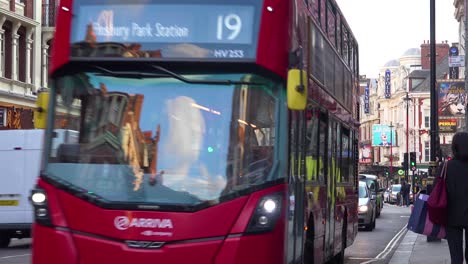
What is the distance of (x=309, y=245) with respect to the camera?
10031 mm

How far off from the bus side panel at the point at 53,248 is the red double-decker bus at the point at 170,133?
0.04 ft

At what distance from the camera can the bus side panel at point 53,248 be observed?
7.61 meters

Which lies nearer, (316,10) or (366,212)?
(316,10)

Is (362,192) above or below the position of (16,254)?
above

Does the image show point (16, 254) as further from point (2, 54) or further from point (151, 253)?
point (2, 54)

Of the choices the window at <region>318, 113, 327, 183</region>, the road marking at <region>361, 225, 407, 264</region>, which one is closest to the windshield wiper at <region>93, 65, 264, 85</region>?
the window at <region>318, 113, 327, 183</region>

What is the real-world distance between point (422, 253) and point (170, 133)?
414 inches

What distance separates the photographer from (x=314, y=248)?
1033cm

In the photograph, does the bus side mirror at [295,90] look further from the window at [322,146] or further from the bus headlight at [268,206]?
the window at [322,146]

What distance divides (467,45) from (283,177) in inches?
854

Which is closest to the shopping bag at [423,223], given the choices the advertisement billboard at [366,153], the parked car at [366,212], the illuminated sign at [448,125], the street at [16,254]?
the street at [16,254]

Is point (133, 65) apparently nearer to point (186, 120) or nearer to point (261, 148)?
point (186, 120)

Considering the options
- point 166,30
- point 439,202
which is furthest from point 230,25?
point 439,202

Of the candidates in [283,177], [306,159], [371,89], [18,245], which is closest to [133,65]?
[283,177]
